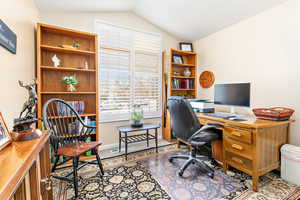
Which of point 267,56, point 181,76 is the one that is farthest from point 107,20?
point 267,56

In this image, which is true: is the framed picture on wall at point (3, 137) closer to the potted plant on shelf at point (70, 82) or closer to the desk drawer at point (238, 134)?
the potted plant on shelf at point (70, 82)

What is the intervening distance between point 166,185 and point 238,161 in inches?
37.3

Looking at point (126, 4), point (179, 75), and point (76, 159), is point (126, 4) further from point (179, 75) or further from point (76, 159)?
point (76, 159)

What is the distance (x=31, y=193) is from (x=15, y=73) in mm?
1165

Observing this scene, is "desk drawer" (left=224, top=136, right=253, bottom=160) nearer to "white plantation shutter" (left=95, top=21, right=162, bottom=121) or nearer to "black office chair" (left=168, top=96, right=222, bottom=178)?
"black office chair" (left=168, top=96, right=222, bottom=178)

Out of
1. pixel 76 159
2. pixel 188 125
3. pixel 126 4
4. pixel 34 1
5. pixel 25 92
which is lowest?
pixel 76 159

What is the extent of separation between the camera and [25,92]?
67.8 inches

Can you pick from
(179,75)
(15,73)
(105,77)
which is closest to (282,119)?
(179,75)

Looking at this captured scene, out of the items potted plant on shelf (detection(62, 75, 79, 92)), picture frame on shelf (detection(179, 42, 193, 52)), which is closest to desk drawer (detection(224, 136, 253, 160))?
picture frame on shelf (detection(179, 42, 193, 52))

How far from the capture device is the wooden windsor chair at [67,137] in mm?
1566

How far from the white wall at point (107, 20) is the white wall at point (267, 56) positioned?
1299 mm

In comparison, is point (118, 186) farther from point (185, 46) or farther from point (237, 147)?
point (185, 46)

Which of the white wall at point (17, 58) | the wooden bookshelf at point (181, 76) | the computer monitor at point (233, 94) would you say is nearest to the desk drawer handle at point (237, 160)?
the computer monitor at point (233, 94)

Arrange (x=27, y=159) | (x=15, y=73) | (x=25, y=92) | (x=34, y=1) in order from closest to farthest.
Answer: (x=27, y=159) < (x=15, y=73) < (x=25, y=92) < (x=34, y=1)
